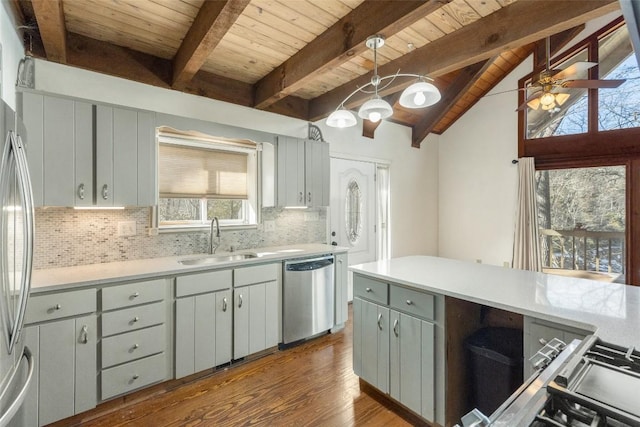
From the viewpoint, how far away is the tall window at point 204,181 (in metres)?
2.94

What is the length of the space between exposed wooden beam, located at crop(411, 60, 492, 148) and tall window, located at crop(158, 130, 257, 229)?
119 inches

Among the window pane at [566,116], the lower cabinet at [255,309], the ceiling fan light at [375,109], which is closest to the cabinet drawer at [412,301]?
the ceiling fan light at [375,109]

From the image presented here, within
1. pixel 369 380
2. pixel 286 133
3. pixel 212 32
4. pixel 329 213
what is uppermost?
pixel 212 32

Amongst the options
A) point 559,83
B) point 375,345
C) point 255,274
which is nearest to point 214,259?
point 255,274

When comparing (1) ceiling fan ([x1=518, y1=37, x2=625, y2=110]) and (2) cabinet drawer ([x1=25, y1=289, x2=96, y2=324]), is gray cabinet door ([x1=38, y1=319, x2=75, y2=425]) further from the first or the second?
(1) ceiling fan ([x1=518, y1=37, x2=625, y2=110])

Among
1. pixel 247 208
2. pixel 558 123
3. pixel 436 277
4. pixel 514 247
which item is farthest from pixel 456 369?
pixel 558 123

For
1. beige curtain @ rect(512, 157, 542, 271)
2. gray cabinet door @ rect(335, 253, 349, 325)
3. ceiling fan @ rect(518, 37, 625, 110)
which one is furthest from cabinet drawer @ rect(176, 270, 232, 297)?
beige curtain @ rect(512, 157, 542, 271)

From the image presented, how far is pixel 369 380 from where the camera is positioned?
2230 millimetres

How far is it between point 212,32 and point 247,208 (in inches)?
75.1

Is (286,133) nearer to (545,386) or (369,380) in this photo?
(369,380)

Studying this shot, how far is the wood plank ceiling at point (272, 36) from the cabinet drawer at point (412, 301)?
1.72 m

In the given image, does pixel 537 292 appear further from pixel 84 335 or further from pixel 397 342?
pixel 84 335

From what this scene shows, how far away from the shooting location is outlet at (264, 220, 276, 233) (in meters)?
3.62

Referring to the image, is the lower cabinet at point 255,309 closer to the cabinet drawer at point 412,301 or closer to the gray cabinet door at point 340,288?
the gray cabinet door at point 340,288
